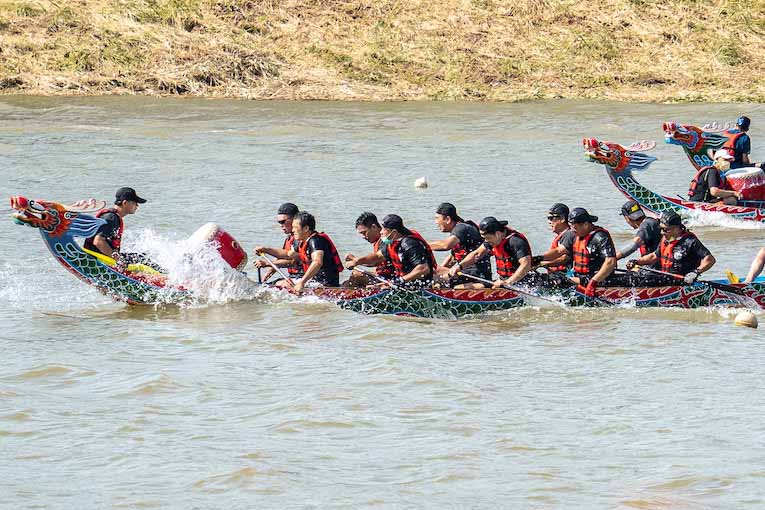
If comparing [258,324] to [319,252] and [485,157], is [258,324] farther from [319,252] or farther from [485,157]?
[485,157]

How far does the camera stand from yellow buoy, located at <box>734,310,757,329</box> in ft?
45.6

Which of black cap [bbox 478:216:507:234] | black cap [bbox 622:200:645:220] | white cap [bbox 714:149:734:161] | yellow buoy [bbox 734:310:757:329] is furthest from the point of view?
white cap [bbox 714:149:734:161]

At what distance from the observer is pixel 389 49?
34906mm

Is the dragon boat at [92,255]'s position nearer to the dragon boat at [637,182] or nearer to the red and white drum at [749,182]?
the dragon boat at [637,182]

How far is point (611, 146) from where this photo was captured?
64.8ft

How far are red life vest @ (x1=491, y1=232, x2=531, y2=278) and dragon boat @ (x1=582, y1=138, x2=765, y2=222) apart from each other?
5.29m

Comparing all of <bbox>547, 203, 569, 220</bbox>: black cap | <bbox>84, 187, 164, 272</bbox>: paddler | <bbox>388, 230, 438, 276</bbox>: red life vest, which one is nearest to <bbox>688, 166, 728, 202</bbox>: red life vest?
<bbox>547, 203, 569, 220</bbox>: black cap

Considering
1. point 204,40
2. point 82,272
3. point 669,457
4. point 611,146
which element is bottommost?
point 669,457

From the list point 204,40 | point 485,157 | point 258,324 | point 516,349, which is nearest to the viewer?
point 516,349

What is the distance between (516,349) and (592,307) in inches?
70.2

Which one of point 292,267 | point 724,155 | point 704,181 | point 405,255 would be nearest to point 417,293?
point 405,255

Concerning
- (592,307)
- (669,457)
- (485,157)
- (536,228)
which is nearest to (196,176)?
(485,157)

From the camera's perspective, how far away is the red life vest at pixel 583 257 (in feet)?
47.6

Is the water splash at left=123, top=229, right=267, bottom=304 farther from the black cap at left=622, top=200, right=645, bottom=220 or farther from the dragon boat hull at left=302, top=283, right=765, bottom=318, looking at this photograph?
the black cap at left=622, top=200, right=645, bottom=220
